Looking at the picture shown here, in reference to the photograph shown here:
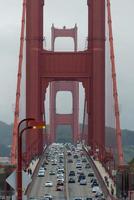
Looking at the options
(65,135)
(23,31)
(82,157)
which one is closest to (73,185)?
(23,31)

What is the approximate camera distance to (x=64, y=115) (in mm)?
76562

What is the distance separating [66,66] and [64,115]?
1527 inches

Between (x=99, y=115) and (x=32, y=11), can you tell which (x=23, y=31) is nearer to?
(x=32, y=11)

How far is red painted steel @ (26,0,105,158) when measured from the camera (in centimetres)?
3669

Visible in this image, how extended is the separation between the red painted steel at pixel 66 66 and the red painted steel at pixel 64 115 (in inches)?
1369

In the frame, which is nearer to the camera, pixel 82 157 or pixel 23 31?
pixel 23 31

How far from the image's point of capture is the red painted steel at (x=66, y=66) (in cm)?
3669

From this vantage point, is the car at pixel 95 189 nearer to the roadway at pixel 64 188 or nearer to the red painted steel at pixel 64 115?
the roadway at pixel 64 188

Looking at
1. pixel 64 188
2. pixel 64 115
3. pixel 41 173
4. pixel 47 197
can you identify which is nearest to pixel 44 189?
pixel 64 188

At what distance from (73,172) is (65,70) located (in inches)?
190

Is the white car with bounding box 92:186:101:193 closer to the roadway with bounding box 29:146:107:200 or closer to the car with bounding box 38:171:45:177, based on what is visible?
the roadway with bounding box 29:146:107:200

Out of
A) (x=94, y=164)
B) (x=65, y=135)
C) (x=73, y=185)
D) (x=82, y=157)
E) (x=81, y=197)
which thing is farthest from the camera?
(x=65, y=135)

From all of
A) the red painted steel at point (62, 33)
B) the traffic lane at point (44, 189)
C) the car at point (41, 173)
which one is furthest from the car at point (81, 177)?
the red painted steel at point (62, 33)

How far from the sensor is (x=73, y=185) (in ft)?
107
